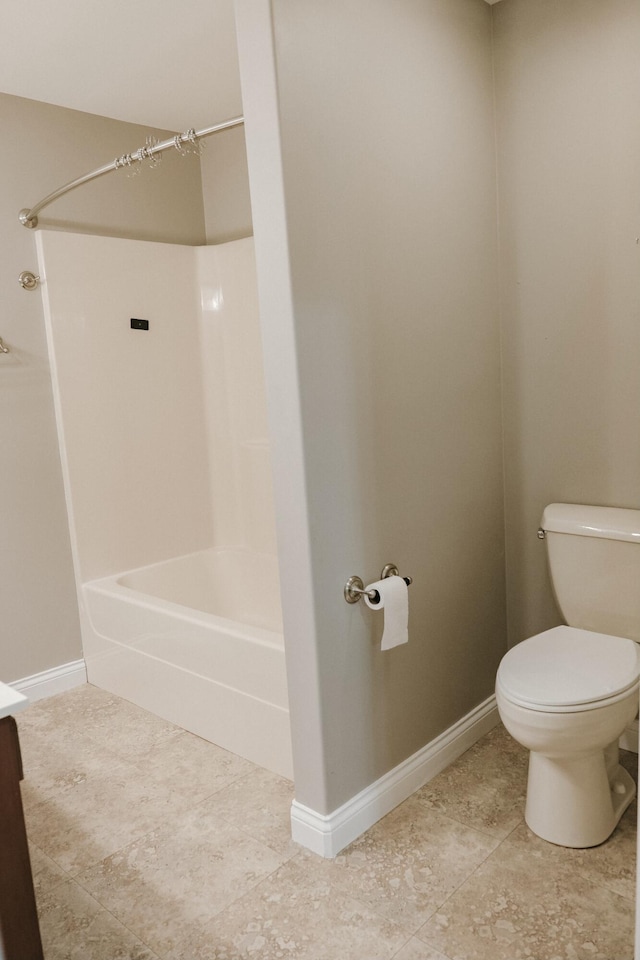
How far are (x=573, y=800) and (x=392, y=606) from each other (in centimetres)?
70

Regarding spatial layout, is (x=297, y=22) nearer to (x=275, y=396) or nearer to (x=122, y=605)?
(x=275, y=396)

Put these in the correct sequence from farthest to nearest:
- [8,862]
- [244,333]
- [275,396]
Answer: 1. [244,333]
2. [275,396]
3. [8,862]

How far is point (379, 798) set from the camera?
6.85 ft

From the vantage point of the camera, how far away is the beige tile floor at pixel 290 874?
1.65 metres

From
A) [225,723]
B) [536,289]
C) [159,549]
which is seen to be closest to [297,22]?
[536,289]

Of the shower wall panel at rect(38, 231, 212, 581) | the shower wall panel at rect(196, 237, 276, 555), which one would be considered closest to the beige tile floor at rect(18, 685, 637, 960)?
the shower wall panel at rect(38, 231, 212, 581)

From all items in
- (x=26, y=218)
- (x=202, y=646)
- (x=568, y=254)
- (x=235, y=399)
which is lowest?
(x=202, y=646)

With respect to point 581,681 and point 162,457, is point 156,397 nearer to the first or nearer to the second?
point 162,457

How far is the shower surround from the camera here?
2.88 m

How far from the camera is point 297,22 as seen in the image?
1.71m

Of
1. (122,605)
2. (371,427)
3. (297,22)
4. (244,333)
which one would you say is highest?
(297,22)

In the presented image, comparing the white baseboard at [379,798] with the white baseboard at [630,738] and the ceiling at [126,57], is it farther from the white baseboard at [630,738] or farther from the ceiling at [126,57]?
the ceiling at [126,57]

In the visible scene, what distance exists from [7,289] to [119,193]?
0.71 meters

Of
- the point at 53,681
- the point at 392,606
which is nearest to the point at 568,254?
the point at 392,606
